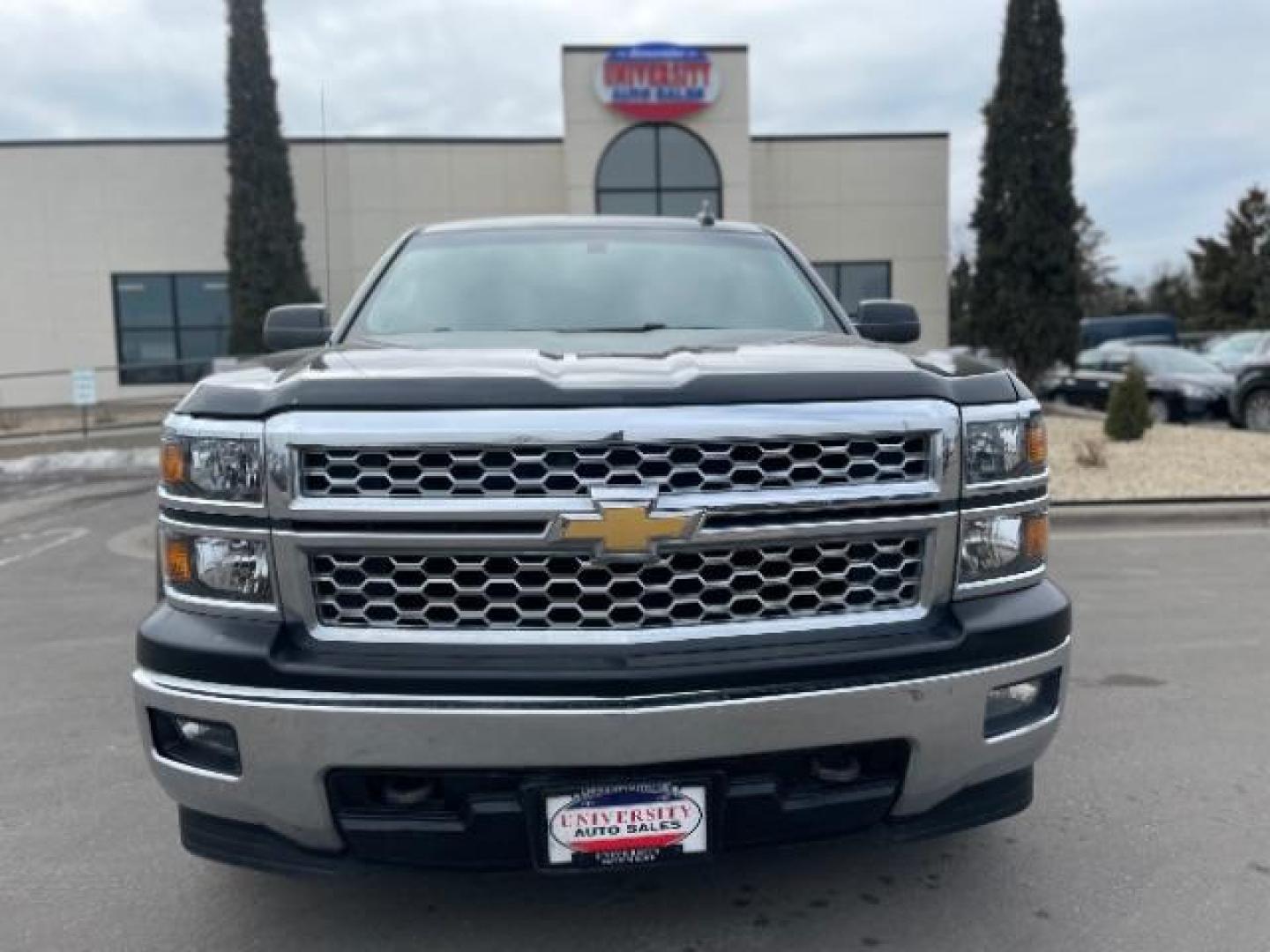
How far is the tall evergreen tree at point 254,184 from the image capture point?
60.6 ft

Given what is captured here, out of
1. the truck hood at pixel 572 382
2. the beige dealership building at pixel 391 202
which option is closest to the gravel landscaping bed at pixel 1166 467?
the truck hood at pixel 572 382

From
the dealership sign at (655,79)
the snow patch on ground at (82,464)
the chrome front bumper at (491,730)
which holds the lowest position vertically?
the snow patch on ground at (82,464)

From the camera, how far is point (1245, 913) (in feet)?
8.80

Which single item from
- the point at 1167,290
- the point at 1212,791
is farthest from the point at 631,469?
the point at 1167,290

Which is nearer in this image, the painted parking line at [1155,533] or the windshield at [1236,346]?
the painted parking line at [1155,533]

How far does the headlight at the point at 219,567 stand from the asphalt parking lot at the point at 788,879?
3.15 feet

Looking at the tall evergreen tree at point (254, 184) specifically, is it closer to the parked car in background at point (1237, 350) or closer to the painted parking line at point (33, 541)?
the painted parking line at point (33, 541)

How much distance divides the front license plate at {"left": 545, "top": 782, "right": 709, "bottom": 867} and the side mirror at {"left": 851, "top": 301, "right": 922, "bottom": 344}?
7.00ft

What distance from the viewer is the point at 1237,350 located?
61.1 ft

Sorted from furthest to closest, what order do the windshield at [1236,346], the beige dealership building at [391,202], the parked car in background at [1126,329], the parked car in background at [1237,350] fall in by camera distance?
the parked car in background at [1126,329]
the beige dealership building at [391,202]
the windshield at [1236,346]
the parked car in background at [1237,350]

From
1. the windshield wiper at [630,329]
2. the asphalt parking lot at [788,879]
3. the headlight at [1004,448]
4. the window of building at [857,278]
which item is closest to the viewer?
the headlight at [1004,448]

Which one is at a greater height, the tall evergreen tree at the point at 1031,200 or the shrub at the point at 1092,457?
the tall evergreen tree at the point at 1031,200

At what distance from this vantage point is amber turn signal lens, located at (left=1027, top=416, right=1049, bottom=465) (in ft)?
8.20

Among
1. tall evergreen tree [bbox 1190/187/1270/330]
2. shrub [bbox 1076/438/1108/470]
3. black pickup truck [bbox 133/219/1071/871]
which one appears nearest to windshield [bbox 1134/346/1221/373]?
shrub [bbox 1076/438/1108/470]
